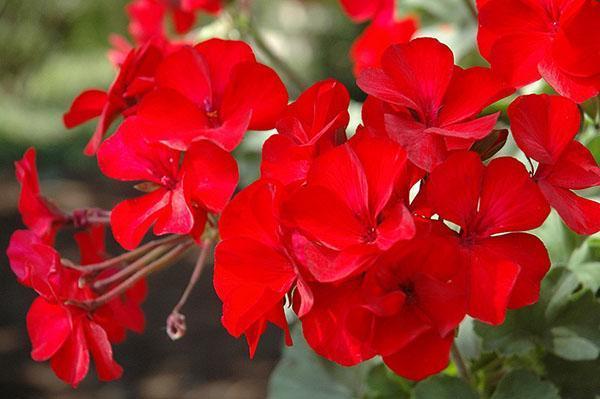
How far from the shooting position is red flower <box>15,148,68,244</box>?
505mm

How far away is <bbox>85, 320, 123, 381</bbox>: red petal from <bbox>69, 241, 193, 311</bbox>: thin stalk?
0.01m

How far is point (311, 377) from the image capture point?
65 cm

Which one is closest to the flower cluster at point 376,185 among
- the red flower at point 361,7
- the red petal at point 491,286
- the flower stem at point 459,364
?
the red petal at point 491,286

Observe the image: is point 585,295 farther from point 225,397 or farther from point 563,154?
point 225,397

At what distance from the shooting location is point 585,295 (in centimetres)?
49

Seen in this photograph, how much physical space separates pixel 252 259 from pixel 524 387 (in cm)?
20

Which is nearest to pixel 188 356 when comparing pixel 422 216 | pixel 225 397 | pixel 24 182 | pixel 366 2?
pixel 225 397

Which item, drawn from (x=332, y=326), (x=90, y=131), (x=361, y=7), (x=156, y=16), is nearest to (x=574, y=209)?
(x=332, y=326)

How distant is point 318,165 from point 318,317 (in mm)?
66

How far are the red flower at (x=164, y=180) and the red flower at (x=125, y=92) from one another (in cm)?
4

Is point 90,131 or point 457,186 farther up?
point 457,186

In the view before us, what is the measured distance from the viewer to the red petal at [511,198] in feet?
1.21

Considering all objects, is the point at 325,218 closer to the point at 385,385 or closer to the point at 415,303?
the point at 415,303

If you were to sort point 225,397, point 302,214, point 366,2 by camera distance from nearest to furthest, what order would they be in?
point 302,214 → point 366,2 → point 225,397
